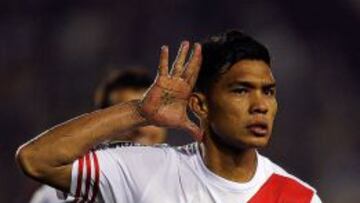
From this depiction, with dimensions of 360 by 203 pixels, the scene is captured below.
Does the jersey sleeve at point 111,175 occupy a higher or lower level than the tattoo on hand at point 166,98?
lower

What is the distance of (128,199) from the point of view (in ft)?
10.9

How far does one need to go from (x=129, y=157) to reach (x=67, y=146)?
10.9 inches

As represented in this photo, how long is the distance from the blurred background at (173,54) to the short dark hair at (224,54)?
3.60m

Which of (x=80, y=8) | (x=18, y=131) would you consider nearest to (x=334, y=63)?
(x=80, y=8)

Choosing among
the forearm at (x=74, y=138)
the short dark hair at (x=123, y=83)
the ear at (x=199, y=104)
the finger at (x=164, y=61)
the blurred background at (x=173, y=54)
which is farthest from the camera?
the blurred background at (x=173, y=54)

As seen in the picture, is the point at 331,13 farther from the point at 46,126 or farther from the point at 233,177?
the point at 233,177

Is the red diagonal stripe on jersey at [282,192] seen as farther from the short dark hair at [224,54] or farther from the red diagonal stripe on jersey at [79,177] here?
the red diagonal stripe on jersey at [79,177]

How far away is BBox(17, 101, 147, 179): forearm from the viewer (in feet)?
10.4

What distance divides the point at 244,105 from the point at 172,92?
10.9 inches

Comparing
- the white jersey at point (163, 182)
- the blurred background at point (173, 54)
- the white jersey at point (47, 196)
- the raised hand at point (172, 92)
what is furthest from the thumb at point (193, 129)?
the blurred background at point (173, 54)

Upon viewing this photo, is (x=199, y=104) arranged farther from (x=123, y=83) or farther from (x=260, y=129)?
(x=123, y=83)

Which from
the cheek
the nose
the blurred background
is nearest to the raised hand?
the cheek

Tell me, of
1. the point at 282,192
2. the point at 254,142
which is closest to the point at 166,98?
the point at 254,142

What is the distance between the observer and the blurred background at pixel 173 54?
7.10 metres
